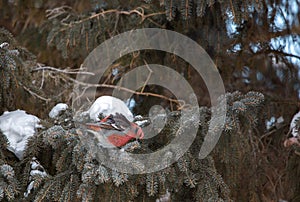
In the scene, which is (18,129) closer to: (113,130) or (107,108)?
(107,108)

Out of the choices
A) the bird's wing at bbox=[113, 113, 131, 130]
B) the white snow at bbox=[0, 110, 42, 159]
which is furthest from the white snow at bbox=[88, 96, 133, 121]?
the white snow at bbox=[0, 110, 42, 159]

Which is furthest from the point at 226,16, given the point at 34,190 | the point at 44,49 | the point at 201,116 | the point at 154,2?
the point at 44,49

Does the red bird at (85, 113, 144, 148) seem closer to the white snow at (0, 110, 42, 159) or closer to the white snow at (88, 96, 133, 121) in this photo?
the white snow at (88, 96, 133, 121)

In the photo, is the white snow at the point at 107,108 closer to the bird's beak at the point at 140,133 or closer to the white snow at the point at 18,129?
the bird's beak at the point at 140,133

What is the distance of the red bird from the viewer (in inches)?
90.4

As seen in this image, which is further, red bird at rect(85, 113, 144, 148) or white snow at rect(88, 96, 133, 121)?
white snow at rect(88, 96, 133, 121)

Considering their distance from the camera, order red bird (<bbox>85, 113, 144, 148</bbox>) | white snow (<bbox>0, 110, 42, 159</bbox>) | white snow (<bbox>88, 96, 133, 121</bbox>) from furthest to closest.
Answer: white snow (<bbox>0, 110, 42, 159</bbox>) → white snow (<bbox>88, 96, 133, 121</bbox>) → red bird (<bbox>85, 113, 144, 148</bbox>)

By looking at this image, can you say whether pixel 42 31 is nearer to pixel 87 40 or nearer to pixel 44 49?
pixel 44 49

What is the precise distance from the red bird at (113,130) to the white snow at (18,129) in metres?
0.46

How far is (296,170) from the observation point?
3.35m

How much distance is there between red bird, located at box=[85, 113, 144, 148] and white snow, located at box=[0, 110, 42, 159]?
464 millimetres

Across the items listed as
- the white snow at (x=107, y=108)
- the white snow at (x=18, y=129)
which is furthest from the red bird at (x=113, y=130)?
the white snow at (x=18, y=129)

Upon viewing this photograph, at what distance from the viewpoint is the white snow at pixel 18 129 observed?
258 cm

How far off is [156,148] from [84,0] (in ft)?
8.90
